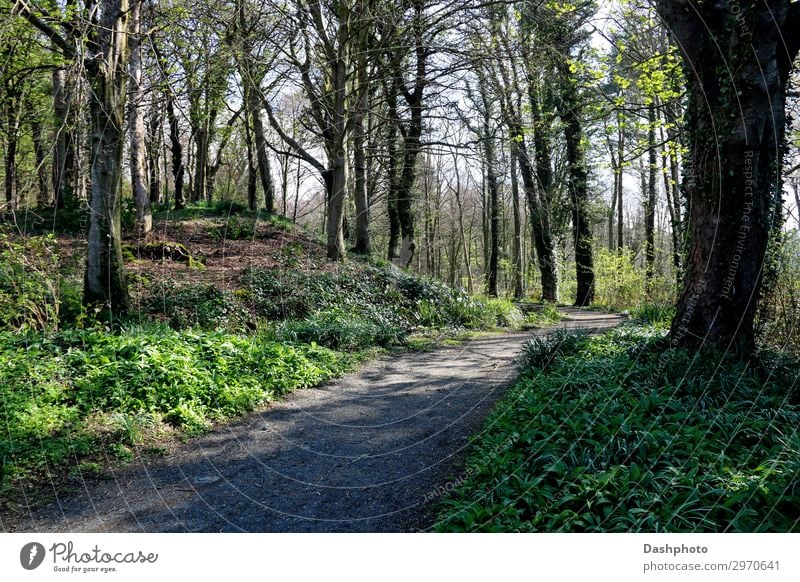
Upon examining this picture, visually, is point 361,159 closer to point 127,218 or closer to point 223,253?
point 223,253

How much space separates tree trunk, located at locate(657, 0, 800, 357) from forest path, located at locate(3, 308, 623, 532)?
2.67 metres

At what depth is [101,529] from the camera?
3.69 meters

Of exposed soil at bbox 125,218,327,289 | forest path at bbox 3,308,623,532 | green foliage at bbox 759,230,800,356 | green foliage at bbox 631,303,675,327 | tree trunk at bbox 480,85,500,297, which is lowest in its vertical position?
forest path at bbox 3,308,623,532

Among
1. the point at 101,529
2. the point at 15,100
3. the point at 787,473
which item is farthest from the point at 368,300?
the point at 15,100

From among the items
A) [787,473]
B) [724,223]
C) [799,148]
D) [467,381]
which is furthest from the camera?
[799,148]

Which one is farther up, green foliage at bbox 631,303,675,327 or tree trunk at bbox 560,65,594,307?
tree trunk at bbox 560,65,594,307

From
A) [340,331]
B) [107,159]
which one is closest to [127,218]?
[107,159]

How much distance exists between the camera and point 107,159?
295 inches

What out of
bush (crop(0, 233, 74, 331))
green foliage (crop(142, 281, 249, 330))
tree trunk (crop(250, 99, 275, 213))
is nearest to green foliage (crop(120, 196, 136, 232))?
tree trunk (crop(250, 99, 275, 213))

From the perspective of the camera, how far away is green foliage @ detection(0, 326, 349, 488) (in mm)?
4703

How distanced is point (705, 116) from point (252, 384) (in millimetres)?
6207

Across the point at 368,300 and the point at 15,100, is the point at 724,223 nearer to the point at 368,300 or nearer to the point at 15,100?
the point at 368,300

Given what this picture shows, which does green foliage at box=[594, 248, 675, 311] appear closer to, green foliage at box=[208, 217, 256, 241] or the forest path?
the forest path

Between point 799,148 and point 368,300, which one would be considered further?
point 368,300
